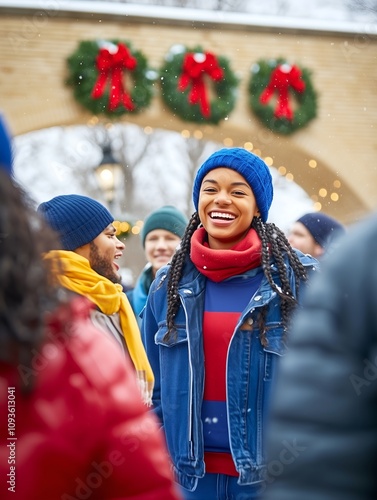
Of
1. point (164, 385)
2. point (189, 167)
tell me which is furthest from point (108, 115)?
point (189, 167)

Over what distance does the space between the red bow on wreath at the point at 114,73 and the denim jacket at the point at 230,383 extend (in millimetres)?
7494

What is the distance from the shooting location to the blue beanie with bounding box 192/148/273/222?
348 centimetres

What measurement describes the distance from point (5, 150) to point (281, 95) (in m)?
9.78

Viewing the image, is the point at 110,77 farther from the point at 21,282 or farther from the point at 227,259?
the point at 21,282

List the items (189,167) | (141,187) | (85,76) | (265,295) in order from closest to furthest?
(265,295), (85,76), (189,167), (141,187)

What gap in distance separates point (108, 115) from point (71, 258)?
7.15 meters

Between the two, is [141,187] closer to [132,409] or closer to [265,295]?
[265,295]

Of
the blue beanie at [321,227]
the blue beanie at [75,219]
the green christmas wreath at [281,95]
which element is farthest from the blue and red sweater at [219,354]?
the green christmas wreath at [281,95]

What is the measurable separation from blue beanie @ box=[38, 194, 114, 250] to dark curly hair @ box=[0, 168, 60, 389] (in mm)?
2339

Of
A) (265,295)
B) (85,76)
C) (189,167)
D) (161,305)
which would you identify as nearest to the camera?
(265,295)

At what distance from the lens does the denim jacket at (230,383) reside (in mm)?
2986

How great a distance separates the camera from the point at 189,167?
24.8m

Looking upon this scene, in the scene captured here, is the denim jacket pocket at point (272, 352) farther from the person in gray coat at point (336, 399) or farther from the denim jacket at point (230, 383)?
the person in gray coat at point (336, 399)

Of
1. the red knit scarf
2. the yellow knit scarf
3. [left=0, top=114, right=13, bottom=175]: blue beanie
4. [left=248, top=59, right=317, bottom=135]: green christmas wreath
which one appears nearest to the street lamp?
[left=248, top=59, right=317, bottom=135]: green christmas wreath
